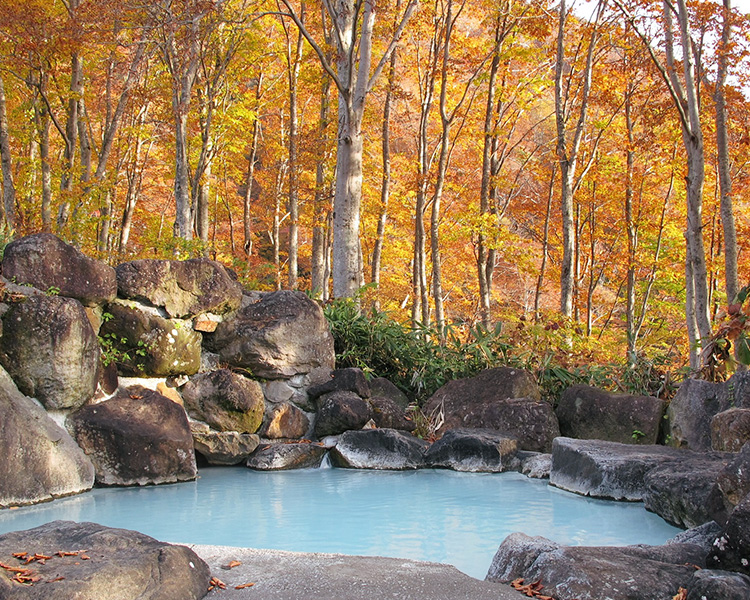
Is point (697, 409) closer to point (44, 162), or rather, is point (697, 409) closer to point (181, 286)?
point (181, 286)

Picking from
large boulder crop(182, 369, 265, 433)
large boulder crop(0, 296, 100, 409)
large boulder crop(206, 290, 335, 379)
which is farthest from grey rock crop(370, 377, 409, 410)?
large boulder crop(0, 296, 100, 409)

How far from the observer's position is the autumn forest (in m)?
10.5

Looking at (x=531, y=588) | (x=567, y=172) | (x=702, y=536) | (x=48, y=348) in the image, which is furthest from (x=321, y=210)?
(x=531, y=588)

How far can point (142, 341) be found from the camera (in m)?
7.11

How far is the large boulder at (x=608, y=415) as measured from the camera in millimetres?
7375

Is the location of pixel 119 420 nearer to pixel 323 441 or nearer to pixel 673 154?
pixel 323 441

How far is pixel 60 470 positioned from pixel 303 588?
3.73 meters

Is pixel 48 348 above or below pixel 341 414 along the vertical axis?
above

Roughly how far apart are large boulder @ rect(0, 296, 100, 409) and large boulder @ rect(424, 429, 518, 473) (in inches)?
149

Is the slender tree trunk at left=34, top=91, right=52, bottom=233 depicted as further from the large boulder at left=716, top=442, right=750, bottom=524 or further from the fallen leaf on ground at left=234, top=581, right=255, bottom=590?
the large boulder at left=716, top=442, right=750, bottom=524

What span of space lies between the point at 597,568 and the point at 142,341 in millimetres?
5596

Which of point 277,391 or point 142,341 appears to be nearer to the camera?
point 142,341

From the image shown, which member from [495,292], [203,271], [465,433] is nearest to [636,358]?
[465,433]

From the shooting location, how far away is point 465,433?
7.32 m
